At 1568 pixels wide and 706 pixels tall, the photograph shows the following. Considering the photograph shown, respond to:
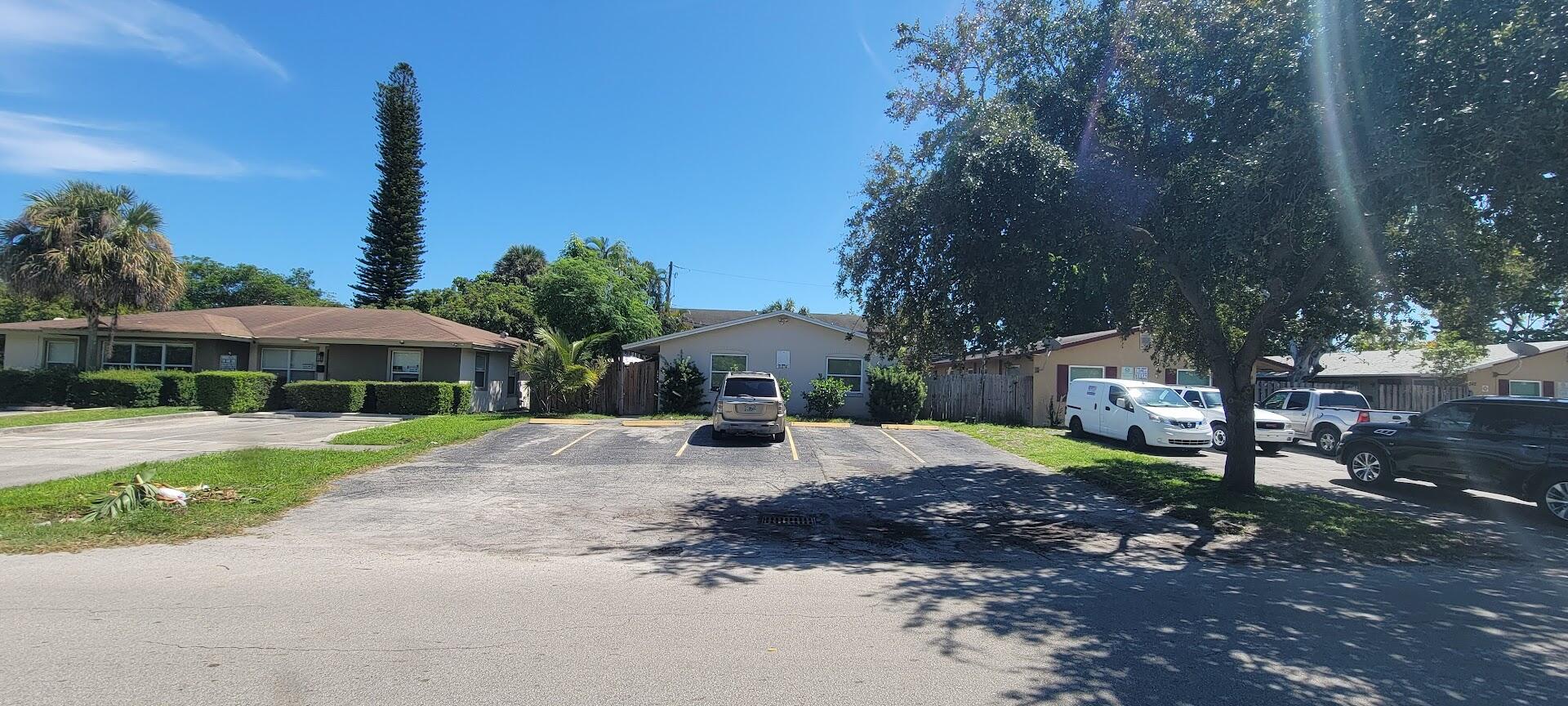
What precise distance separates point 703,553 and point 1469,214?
9428mm

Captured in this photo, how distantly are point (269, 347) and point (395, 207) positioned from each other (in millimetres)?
19805

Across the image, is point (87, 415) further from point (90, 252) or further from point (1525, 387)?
point (1525, 387)

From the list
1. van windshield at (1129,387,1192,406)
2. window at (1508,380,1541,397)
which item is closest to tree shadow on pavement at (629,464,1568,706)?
van windshield at (1129,387,1192,406)

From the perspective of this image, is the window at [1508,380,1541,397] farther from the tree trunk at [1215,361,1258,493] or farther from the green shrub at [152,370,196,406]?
the green shrub at [152,370,196,406]

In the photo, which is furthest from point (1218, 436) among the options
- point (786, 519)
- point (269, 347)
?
point (269, 347)

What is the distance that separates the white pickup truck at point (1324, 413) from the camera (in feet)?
59.4

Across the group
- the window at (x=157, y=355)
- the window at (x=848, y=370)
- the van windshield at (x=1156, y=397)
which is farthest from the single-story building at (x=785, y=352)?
the window at (x=157, y=355)

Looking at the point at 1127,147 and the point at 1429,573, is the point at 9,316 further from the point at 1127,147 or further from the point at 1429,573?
the point at 1429,573

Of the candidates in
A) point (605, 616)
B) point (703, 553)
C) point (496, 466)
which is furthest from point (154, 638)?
point (496, 466)

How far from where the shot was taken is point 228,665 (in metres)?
4.02

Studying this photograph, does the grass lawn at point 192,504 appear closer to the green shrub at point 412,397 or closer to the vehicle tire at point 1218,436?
the green shrub at point 412,397

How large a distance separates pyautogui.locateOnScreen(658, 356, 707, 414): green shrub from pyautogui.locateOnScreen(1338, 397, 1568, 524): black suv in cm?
1754

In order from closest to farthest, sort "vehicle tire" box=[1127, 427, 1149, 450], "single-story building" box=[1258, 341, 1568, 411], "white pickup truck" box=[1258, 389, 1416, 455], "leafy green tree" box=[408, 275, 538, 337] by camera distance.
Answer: "vehicle tire" box=[1127, 427, 1149, 450] → "white pickup truck" box=[1258, 389, 1416, 455] → "single-story building" box=[1258, 341, 1568, 411] → "leafy green tree" box=[408, 275, 538, 337]

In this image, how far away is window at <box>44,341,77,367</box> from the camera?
80.4 ft
